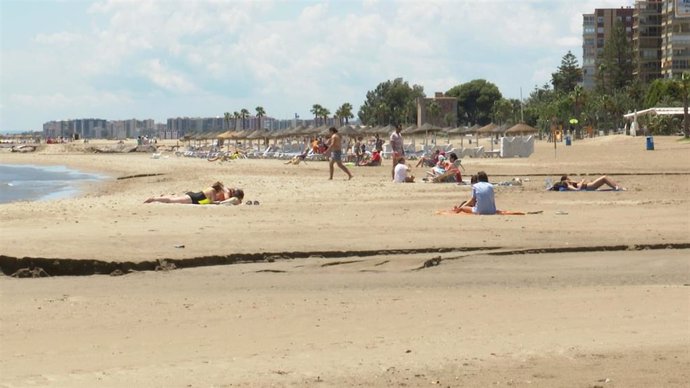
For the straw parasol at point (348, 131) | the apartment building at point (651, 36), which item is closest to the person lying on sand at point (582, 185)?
the straw parasol at point (348, 131)

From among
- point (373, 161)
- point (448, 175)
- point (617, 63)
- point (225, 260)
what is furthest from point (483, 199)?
point (617, 63)

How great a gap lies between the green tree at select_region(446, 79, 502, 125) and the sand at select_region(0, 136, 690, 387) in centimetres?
12482

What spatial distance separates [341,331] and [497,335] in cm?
100

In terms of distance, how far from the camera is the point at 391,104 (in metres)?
145

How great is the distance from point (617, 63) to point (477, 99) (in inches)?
1369

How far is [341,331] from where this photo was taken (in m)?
7.35

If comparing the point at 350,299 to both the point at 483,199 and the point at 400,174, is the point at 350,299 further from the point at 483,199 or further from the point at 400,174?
the point at 400,174

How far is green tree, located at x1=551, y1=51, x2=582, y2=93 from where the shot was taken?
124m

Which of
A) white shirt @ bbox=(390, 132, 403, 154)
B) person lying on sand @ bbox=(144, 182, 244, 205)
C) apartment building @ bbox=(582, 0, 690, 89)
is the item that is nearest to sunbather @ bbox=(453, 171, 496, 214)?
person lying on sand @ bbox=(144, 182, 244, 205)

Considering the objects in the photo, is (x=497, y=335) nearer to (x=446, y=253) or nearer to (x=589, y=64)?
(x=446, y=253)

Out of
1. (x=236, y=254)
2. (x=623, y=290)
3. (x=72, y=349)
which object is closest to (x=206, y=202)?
(x=236, y=254)

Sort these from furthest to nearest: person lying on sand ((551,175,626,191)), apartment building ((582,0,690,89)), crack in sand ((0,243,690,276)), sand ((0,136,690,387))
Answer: apartment building ((582,0,690,89)) → person lying on sand ((551,175,626,191)) → crack in sand ((0,243,690,276)) → sand ((0,136,690,387))

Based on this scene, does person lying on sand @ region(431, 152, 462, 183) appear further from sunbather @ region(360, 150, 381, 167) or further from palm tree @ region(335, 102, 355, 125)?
palm tree @ region(335, 102, 355, 125)

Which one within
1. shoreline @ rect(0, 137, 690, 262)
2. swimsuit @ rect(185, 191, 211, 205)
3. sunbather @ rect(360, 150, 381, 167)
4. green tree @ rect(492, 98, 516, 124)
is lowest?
shoreline @ rect(0, 137, 690, 262)
